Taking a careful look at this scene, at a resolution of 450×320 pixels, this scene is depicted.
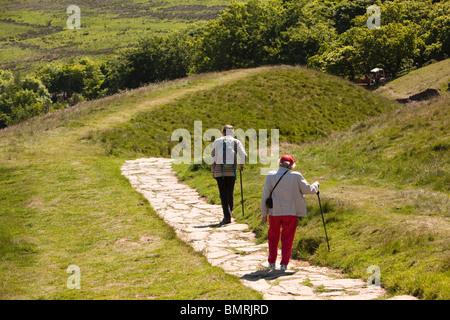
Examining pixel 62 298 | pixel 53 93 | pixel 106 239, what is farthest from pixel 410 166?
pixel 53 93

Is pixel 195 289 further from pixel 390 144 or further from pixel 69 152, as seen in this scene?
pixel 69 152

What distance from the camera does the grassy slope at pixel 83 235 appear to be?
30.0 ft

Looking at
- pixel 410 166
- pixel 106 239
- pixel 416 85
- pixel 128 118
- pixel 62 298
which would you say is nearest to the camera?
pixel 62 298

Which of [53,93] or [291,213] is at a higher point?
[291,213]

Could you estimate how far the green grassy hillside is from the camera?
9.36 meters

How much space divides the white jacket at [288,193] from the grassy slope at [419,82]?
43.2 meters

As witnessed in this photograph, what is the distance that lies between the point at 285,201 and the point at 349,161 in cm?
1099

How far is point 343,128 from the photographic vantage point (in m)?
37.2

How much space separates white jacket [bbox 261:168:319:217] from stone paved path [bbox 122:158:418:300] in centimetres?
113
